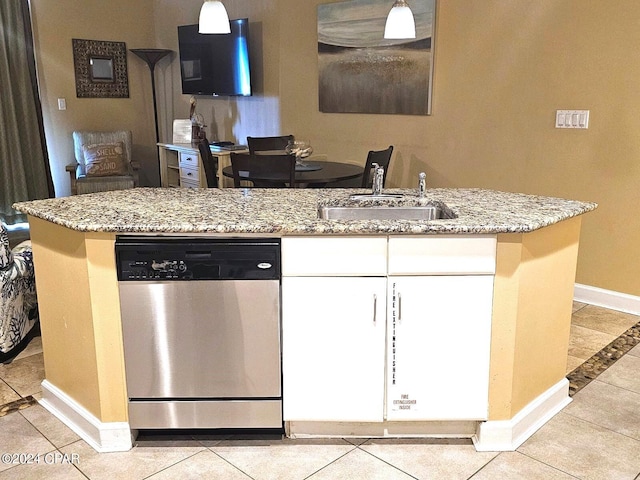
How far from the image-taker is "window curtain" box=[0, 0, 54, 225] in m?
5.89

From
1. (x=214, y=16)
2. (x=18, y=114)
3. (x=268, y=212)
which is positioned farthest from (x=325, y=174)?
(x=18, y=114)

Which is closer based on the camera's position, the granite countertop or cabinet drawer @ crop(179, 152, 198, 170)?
the granite countertop

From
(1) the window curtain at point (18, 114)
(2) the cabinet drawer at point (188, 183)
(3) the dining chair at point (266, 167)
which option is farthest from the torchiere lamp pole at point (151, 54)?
(3) the dining chair at point (266, 167)

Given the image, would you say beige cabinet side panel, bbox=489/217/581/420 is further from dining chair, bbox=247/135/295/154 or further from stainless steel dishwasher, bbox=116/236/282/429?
dining chair, bbox=247/135/295/154

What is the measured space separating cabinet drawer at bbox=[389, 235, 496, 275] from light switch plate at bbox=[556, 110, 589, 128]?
1.87m

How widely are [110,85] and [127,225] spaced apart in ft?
17.3

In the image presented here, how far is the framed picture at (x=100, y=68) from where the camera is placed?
647cm

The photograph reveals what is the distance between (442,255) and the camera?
2139 mm

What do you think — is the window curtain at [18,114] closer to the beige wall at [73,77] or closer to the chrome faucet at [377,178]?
the beige wall at [73,77]

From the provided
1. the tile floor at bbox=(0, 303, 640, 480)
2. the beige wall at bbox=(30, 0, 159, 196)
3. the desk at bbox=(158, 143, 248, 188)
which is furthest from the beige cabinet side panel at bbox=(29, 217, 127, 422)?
the beige wall at bbox=(30, 0, 159, 196)

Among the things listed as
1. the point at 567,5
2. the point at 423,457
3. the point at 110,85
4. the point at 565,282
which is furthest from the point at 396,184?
the point at 110,85

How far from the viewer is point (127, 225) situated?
2.07 m

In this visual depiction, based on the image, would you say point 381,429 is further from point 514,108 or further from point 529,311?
point 514,108

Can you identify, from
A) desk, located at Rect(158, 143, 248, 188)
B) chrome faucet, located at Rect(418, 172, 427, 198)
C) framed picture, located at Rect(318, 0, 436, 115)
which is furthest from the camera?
desk, located at Rect(158, 143, 248, 188)
